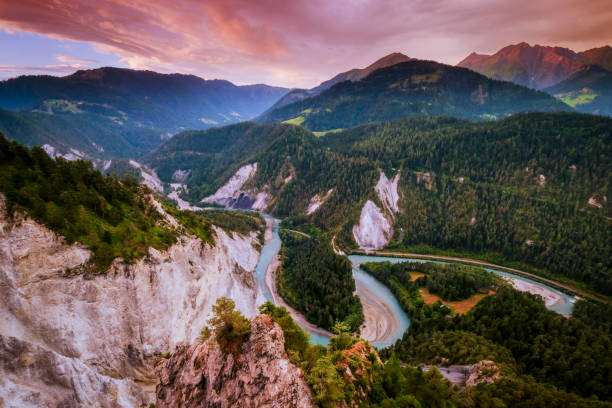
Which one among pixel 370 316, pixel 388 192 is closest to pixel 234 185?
pixel 388 192

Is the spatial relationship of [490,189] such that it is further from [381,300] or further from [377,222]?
[381,300]

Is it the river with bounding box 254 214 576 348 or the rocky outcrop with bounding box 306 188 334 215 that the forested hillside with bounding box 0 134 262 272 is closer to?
the river with bounding box 254 214 576 348

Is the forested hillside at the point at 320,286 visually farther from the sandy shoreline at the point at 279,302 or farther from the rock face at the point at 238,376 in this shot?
the rock face at the point at 238,376

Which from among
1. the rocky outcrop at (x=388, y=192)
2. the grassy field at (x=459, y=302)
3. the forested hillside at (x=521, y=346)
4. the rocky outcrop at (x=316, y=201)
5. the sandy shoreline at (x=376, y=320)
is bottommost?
the sandy shoreline at (x=376, y=320)

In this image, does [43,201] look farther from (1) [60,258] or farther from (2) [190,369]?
(2) [190,369]

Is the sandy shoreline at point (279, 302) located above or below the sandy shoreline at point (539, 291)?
below

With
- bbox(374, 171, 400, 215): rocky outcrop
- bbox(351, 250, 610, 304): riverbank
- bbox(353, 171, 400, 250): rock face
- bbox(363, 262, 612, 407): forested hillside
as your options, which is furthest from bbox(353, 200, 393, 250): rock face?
bbox(363, 262, 612, 407): forested hillside

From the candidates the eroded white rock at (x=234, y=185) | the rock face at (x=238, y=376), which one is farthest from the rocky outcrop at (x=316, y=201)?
the rock face at (x=238, y=376)

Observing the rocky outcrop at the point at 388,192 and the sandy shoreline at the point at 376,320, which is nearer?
the sandy shoreline at the point at 376,320
